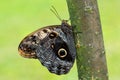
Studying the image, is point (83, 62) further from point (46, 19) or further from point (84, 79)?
point (46, 19)

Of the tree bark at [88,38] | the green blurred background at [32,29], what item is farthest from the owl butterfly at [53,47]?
the green blurred background at [32,29]

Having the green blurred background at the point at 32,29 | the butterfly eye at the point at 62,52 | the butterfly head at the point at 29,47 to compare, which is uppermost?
the butterfly head at the point at 29,47

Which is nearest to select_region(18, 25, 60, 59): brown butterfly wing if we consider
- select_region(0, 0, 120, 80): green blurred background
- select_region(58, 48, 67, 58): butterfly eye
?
select_region(58, 48, 67, 58): butterfly eye

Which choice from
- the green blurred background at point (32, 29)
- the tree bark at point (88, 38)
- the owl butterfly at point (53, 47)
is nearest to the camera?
the tree bark at point (88, 38)

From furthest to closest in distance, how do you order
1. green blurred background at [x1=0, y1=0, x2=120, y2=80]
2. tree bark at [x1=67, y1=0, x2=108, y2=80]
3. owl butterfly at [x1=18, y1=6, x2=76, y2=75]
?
green blurred background at [x1=0, y1=0, x2=120, y2=80], owl butterfly at [x1=18, y1=6, x2=76, y2=75], tree bark at [x1=67, y1=0, x2=108, y2=80]

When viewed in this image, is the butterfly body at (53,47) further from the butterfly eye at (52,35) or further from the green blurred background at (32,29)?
the green blurred background at (32,29)

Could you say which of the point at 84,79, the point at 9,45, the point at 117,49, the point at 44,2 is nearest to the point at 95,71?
the point at 84,79

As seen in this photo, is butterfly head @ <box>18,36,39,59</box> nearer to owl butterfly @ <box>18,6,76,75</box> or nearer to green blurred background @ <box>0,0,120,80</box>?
owl butterfly @ <box>18,6,76,75</box>
